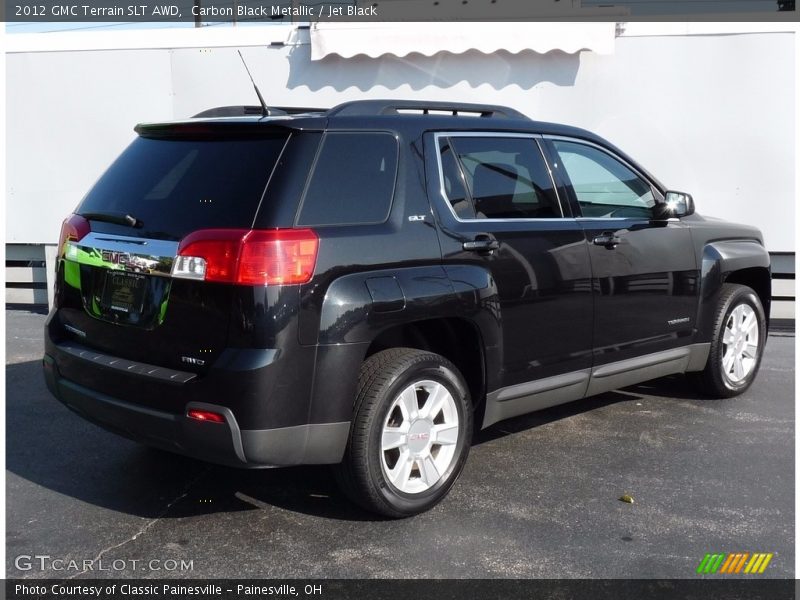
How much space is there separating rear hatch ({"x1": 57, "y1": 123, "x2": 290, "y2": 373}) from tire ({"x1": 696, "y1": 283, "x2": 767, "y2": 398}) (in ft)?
11.3

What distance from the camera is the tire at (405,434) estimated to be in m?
3.60

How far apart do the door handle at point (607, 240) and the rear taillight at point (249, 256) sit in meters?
1.90

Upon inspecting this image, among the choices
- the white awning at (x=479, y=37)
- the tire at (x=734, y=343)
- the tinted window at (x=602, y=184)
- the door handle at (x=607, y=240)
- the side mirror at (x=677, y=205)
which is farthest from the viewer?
the white awning at (x=479, y=37)

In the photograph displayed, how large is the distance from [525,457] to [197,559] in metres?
1.98

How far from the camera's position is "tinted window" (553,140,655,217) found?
4.80 m

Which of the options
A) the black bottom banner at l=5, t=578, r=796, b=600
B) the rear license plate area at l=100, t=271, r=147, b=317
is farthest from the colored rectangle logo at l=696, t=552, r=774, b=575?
the rear license plate area at l=100, t=271, r=147, b=317

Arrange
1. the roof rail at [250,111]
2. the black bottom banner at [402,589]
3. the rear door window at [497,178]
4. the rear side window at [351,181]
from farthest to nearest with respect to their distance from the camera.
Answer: the rear door window at [497,178] → the roof rail at [250,111] → the rear side window at [351,181] → the black bottom banner at [402,589]

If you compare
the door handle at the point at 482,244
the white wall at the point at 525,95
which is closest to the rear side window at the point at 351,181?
the door handle at the point at 482,244

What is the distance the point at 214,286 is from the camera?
3.31m

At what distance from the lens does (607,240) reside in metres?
4.70

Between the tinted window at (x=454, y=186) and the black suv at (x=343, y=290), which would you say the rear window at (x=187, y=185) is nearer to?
the black suv at (x=343, y=290)

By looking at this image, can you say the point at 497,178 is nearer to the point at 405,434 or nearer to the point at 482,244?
the point at 482,244

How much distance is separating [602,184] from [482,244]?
1.38 meters

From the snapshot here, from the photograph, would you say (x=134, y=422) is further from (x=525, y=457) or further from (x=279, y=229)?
(x=525, y=457)
